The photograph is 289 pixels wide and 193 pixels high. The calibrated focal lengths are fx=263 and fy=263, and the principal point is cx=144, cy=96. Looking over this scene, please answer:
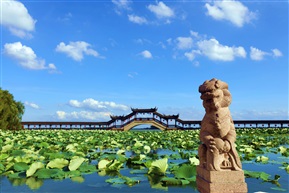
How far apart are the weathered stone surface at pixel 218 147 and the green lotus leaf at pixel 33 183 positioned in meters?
2.81

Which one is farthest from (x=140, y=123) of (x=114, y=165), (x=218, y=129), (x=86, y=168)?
(x=218, y=129)

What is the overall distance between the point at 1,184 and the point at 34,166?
62 centimetres

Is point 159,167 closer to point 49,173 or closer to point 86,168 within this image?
point 86,168

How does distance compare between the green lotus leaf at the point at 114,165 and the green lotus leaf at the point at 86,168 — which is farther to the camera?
the green lotus leaf at the point at 114,165

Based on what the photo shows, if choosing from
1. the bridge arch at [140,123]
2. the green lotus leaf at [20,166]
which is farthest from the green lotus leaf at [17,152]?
the bridge arch at [140,123]

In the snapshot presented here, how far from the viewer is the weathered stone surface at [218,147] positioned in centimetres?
365

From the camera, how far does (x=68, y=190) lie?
4414 mm

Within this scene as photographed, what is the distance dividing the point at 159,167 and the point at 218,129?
1.77 metres

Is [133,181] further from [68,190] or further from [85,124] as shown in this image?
[85,124]

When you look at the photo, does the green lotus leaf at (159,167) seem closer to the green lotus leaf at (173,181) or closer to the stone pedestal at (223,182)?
the green lotus leaf at (173,181)

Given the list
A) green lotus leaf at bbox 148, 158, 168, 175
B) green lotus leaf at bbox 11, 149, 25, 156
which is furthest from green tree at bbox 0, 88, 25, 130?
green lotus leaf at bbox 148, 158, 168, 175

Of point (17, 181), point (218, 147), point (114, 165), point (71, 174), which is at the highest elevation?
point (218, 147)

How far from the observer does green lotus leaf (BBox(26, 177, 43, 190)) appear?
180 inches

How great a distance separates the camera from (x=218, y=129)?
3797 millimetres
